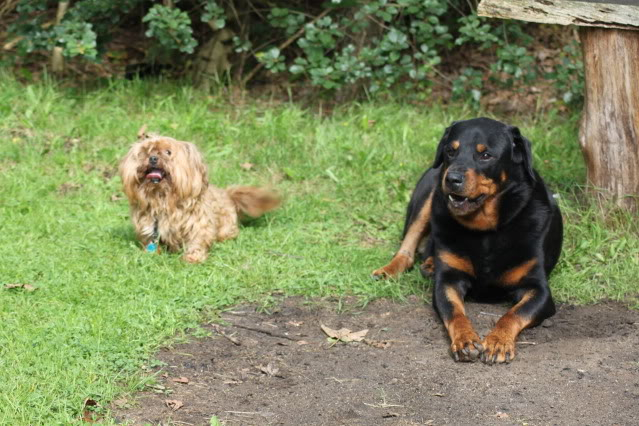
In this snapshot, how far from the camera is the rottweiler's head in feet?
15.3

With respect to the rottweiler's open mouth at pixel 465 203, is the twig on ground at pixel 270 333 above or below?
below

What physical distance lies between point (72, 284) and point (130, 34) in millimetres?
5141

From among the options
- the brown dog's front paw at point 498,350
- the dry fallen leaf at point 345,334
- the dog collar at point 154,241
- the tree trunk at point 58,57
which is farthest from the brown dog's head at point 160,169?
the tree trunk at point 58,57

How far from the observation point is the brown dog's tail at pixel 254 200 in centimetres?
627

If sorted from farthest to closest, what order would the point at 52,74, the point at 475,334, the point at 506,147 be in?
the point at 52,74 < the point at 506,147 < the point at 475,334

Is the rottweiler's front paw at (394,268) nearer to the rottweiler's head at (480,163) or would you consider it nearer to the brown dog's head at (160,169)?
the rottweiler's head at (480,163)

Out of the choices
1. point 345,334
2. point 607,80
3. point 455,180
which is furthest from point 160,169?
point 607,80

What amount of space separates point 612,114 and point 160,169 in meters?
2.81

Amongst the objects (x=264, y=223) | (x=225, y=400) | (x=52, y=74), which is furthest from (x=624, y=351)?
(x=52, y=74)

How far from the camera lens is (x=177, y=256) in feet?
18.9

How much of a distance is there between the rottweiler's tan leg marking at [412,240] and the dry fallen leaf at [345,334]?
2.95 ft

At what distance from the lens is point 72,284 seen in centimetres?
520

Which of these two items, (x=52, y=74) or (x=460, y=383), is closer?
(x=460, y=383)

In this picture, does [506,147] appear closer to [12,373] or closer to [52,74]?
[12,373]
